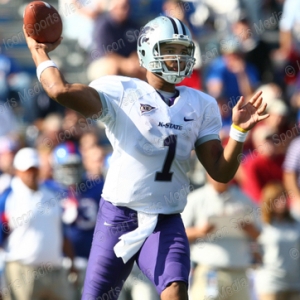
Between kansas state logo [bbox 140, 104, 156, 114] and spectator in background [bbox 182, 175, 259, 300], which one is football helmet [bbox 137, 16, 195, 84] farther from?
spectator in background [bbox 182, 175, 259, 300]

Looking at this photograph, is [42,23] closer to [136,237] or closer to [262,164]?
[136,237]

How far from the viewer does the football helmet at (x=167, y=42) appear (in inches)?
188

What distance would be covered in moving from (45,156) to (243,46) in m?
3.09

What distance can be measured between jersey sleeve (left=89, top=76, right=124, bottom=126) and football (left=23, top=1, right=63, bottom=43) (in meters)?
0.36

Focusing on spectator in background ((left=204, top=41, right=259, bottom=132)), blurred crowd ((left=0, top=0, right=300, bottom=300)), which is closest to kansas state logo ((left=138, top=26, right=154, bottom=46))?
blurred crowd ((left=0, top=0, right=300, bottom=300))

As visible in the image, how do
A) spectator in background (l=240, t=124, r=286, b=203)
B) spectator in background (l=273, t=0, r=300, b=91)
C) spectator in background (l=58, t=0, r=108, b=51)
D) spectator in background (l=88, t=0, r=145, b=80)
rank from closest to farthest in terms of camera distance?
spectator in background (l=240, t=124, r=286, b=203) < spectator in background (l=88, t=0, r=145, b=80) < spectator in background (l=58, t=0, r=108, b=51) < spectator in background (l=273, t=0, r=300, b=91)

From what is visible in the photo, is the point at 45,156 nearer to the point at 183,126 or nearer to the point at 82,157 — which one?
the point at 82,157

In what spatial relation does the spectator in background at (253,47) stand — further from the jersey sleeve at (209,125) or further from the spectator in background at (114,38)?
the jersey sleeve at (209,125)

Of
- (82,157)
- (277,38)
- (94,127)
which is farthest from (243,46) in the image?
(82,157)

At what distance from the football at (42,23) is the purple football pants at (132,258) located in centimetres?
100

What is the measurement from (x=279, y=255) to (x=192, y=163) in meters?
1.89

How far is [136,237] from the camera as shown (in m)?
4.66

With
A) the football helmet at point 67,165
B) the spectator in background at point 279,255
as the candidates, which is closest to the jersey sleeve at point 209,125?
the spectator in background at point 279,255

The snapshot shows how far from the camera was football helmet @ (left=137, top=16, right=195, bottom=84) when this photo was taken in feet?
15.7
